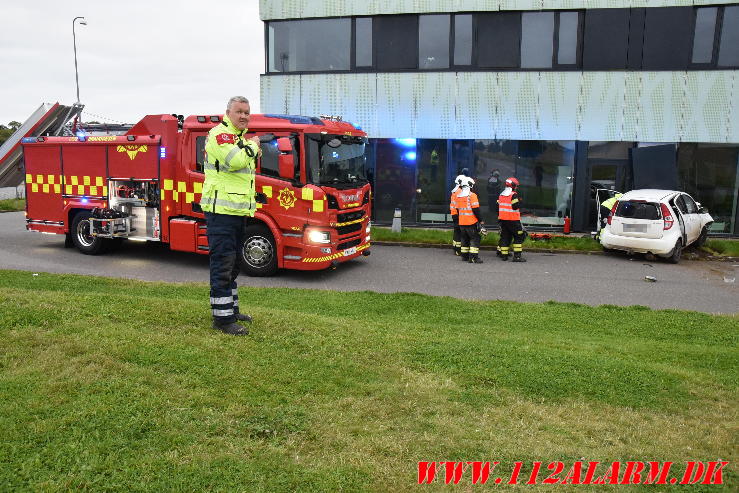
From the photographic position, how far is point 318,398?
421 cm

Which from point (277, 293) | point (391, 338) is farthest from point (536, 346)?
point (277, 293)

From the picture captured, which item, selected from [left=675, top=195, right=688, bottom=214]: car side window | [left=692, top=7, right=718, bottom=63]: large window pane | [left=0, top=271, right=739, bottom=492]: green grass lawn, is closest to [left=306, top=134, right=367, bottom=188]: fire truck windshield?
[left=0, top=271, right=739, bottom=492]: green grass lawn

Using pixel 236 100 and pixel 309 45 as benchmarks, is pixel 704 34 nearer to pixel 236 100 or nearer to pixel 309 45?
pixel 309 45

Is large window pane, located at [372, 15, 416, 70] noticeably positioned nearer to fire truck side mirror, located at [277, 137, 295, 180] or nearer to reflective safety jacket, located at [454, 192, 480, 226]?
reflective safety jacket, located at [454, 192, 480, 226]

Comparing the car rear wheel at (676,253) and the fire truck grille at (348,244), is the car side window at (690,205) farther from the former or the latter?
the fire truck grille at (348,244)

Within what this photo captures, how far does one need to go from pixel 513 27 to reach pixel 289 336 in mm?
14961

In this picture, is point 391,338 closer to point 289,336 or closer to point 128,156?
point 289,336

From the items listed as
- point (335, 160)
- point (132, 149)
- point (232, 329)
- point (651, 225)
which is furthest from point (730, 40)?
point (232, 329)

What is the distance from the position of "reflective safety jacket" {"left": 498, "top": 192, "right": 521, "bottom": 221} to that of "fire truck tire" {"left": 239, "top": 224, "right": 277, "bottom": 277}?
5221 millimetres

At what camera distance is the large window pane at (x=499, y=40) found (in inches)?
694

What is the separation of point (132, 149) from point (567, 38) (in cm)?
1262

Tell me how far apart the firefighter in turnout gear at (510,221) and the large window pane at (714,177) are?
7.27 metres


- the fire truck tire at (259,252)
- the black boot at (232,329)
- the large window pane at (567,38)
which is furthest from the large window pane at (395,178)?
the black boot at (232,329)

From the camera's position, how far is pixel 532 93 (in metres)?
17.6
